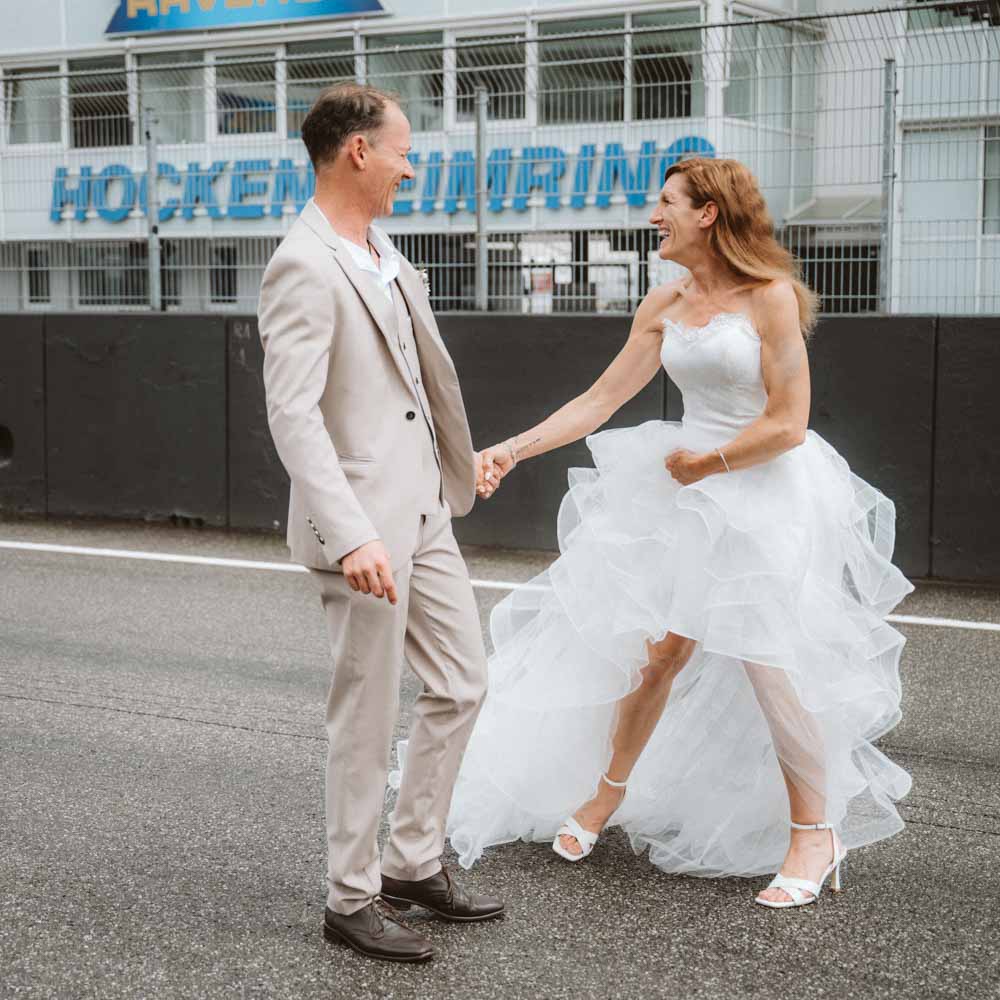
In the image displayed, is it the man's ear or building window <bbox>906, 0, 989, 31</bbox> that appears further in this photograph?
building window <bbox>906, 0, 989, 31</bbox>

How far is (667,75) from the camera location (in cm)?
1051

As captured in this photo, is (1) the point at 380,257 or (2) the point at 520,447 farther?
(2) the point at 520,447

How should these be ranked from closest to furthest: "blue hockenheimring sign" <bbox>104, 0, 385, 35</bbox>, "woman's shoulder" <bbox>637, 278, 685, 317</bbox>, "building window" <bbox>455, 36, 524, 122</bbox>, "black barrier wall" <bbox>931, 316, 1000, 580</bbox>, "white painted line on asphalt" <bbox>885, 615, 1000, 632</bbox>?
1. "woman's shoulder" <bbox>637, 278, 685, 317</bbox>
2. "white painted line on asphalt" <bbox>885, 615, 1000, 632</bbox>
3. "black barrier wall" <bbox>931, 316, 1000, 580</bbox>
4. "building window" <bbox>455, 36, 524, 122</bbox>
5. "blue hockenheimring sign" <bbox>104, 0, 385, 35</bbox>

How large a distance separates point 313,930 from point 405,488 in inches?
47.3

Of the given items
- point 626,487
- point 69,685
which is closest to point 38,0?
point 69,685

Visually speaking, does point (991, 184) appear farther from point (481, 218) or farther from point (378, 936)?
point (378, 936)

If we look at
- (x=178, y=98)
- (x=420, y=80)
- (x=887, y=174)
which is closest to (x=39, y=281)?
(x=178, y=98)

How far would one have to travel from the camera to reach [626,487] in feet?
15.0

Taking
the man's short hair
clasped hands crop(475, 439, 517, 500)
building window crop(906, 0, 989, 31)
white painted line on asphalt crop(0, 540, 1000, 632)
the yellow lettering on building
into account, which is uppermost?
the yellow lettering on building

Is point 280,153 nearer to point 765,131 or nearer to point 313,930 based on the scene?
point 765,131

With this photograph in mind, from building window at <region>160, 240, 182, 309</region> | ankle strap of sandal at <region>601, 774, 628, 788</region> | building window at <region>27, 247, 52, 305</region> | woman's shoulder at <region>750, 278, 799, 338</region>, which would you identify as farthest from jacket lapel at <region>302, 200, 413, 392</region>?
building window at <region>27, 247, 52, 305</region>

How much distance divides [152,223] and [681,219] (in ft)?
24.6

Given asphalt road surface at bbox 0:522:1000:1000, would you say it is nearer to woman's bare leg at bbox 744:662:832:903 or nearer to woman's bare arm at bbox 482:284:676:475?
woman's bare leg at bbox 744:662:832:903

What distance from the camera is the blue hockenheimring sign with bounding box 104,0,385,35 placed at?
72.6 feet
